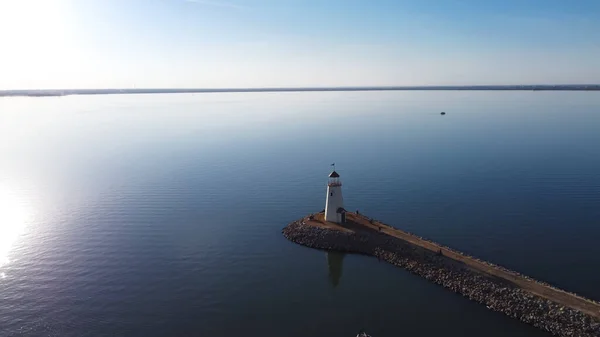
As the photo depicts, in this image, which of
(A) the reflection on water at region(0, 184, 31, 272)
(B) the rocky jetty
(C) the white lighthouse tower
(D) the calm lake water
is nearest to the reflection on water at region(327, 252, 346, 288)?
(D) the calm lake water

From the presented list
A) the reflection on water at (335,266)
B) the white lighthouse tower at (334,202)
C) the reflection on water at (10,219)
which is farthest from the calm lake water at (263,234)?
the white lighthouse tower at (334,202)

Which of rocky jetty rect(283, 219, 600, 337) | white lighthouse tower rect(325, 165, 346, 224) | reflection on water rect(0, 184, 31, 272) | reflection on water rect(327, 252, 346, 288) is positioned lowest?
reflection on water rect(0, 184, 31, 272)

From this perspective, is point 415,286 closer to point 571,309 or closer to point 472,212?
point 571,309

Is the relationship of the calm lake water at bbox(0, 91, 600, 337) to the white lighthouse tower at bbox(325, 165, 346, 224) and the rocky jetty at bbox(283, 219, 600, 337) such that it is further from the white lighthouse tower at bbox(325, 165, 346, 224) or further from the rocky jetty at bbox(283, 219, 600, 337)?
the white lighthouse tower at bbox(325, 165, 346, 224)

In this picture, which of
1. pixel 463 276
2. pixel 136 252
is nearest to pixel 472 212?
pixel 463 276

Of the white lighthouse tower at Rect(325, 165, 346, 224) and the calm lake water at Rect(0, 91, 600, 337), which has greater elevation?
the white lighthouse tower at Rect(325, 165, 346, 224)

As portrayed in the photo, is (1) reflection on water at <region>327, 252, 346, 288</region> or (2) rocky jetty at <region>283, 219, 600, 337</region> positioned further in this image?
(1) reflection on water at <region>327, 252, 346, 288</region>

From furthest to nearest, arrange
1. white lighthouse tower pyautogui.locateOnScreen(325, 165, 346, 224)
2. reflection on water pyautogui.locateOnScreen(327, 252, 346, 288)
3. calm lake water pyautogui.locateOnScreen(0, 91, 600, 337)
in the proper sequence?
white lighthouse tower pyautogui.locateOnScreen(325, 165, 346, 224), reflection on water pyautogui.locateOnScreen(327, 252, 346, 288), calm lake water pyautogui.locateOnScreen(0, 91, 600, 337)

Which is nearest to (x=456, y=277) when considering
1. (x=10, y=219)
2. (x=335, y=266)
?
(x=335, y=266)
